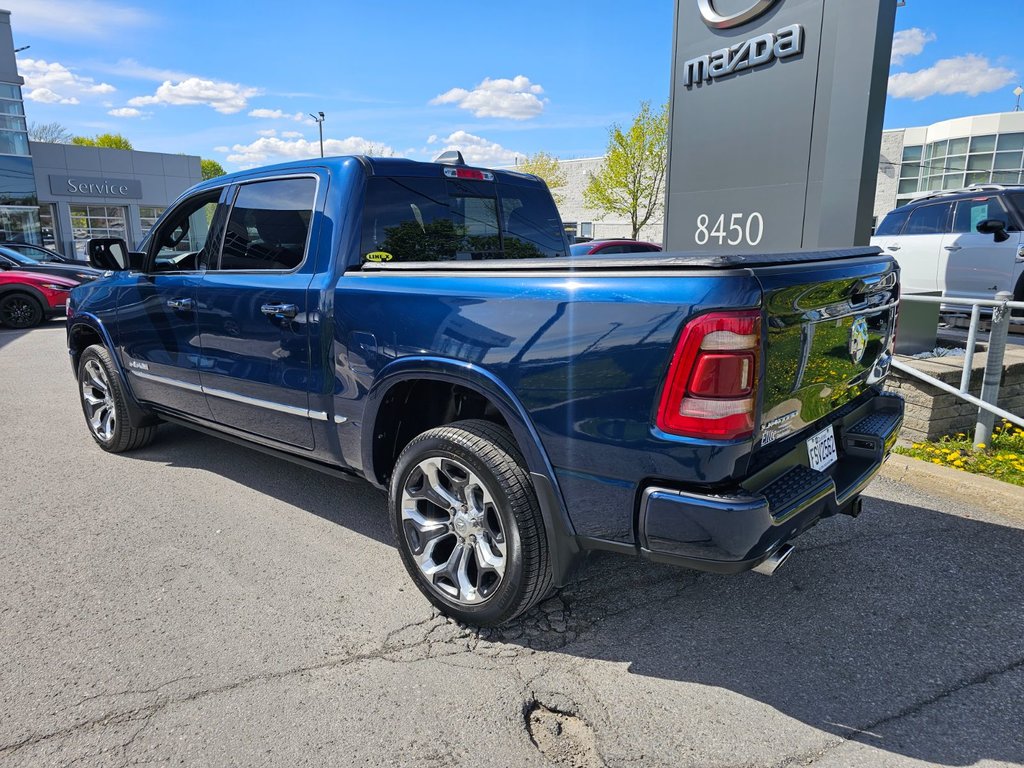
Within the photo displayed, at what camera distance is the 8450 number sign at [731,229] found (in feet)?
19.5

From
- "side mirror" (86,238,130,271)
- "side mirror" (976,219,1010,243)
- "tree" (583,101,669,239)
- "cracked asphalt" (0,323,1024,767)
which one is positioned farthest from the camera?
"tree" (583,101,669,239)

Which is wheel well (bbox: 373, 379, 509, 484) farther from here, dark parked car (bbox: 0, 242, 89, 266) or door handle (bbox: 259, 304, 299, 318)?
dark parked car (bbox: 0, 242, 89, 266)

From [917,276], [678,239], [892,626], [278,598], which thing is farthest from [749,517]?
[917,276]

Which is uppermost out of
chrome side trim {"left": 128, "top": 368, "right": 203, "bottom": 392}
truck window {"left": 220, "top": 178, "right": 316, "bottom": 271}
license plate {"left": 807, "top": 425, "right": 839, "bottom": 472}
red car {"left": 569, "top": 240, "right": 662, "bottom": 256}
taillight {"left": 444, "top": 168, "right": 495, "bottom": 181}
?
taillight {"left": 444, "top": 168, "right": 495, "bottom": 181}

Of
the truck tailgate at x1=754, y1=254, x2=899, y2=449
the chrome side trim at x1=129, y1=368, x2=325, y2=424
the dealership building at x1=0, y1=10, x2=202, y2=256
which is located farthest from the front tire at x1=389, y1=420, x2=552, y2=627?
the dealership building at x1=0, y1=10, x2=202, y2=256

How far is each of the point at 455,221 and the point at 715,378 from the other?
82.1 inches

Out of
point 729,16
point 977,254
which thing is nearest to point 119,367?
point 729,16

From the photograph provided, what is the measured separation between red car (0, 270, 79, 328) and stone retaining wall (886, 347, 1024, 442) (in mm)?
13955

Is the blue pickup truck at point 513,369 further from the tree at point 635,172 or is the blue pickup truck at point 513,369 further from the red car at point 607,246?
the tree at point 635,172

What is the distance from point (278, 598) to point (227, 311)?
5.14ft

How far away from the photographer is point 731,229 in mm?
6152

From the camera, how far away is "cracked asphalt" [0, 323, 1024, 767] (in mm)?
2238

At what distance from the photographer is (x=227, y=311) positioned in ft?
12.3

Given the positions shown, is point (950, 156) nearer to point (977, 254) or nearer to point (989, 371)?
point (977, 254)
